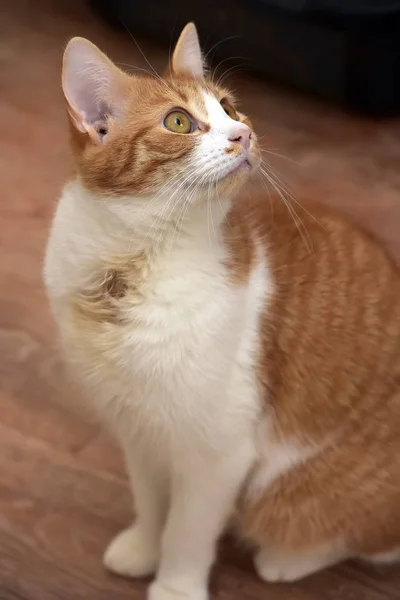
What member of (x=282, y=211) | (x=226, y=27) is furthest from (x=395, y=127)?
(x=282, y=211)

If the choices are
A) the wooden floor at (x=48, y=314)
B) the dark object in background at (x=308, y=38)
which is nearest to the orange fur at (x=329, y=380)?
the wooden floor at (x=48, y=314)

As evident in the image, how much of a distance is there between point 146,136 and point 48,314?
32.9 inches

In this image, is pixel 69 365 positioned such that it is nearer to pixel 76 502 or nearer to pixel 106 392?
pixel 106 392

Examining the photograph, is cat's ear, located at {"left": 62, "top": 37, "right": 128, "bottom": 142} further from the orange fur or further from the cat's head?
the orange fur

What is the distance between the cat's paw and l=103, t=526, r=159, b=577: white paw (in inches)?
2.3

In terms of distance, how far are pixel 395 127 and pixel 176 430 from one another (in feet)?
4.89

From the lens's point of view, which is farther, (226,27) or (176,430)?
(226,27)

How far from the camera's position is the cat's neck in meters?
0.94

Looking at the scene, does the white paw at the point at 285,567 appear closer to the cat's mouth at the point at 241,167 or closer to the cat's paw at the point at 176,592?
the cat's paw at the point at 176,592

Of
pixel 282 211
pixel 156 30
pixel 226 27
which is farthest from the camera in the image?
pixel 156 30

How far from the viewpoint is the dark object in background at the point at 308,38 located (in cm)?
197

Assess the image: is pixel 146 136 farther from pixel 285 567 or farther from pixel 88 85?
pixel 285 567

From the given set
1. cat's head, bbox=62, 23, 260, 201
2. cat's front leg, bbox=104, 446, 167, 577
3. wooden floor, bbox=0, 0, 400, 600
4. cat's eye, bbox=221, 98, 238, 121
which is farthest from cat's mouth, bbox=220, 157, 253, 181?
cat's front leg, bbox=104, 446, 167, 577

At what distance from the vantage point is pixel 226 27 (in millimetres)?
2195
